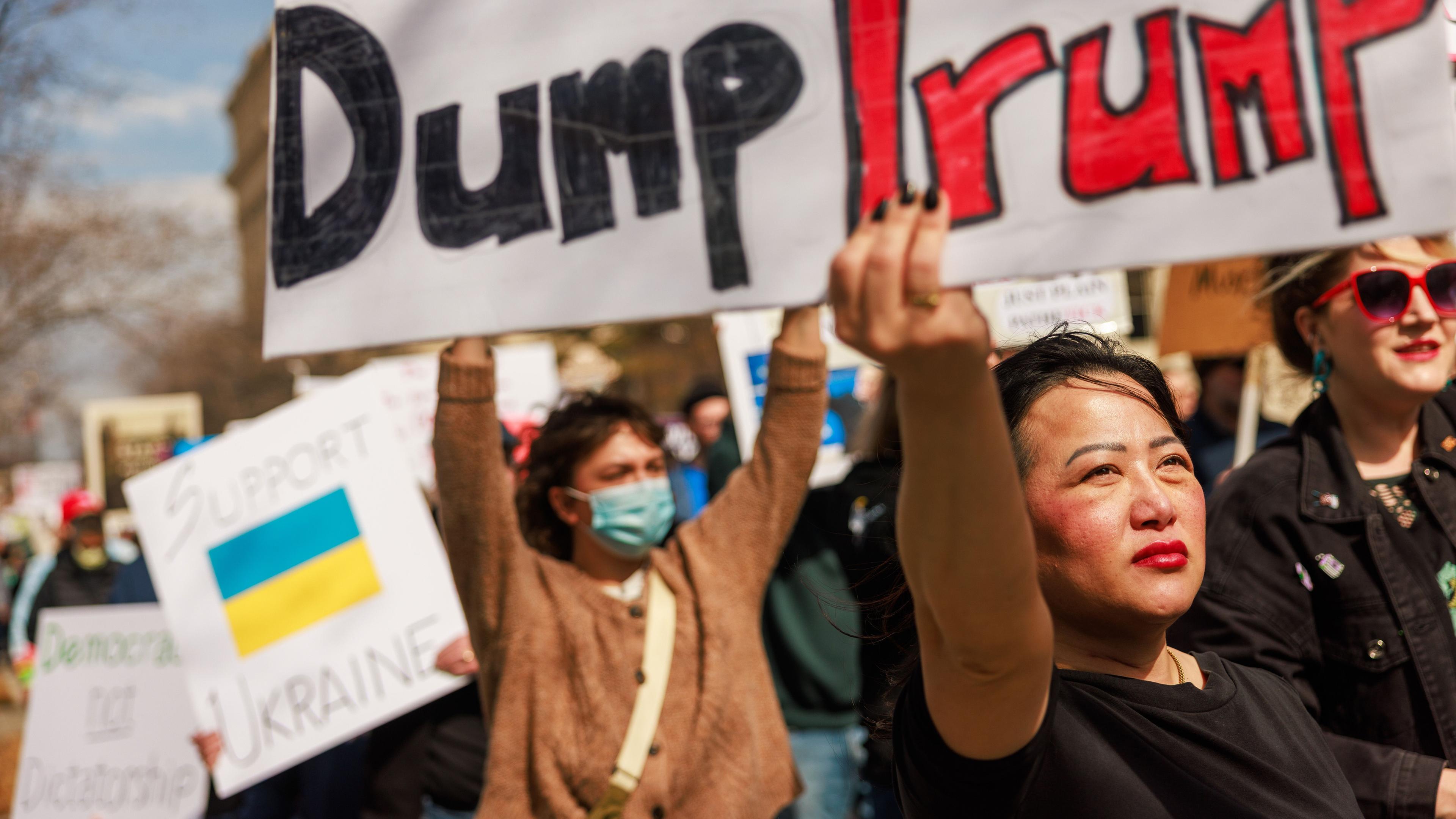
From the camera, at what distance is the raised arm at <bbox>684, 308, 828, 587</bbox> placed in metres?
2.99

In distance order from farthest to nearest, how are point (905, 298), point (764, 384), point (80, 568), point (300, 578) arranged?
point (80, 568)
point (764, 384)
point (300, 578)
point (905, 298)

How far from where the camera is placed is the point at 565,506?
3.23m

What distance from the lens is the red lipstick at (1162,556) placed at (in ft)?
4.76

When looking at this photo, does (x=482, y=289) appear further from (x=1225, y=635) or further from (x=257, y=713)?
(x=257, y=713)

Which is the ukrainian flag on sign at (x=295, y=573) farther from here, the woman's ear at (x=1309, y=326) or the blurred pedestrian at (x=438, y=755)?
the woman's ear at (x=1309, y=326)

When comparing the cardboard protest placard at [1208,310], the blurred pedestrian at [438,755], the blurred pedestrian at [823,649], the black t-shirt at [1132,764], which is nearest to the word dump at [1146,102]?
the black t-shirt at [1132,764]

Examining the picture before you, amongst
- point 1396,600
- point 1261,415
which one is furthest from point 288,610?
point 1261,415

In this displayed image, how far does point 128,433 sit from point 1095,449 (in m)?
12.3

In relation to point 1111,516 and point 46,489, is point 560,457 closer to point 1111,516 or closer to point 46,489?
point 1111,516

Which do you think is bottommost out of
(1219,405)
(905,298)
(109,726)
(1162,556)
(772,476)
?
(109,726)

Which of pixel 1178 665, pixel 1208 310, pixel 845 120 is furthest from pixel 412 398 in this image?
pixel 845 120

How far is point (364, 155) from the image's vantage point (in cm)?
153

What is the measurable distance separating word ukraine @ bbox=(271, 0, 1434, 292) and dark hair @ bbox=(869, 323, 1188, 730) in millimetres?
397

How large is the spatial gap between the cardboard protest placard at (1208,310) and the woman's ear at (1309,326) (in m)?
1.85
